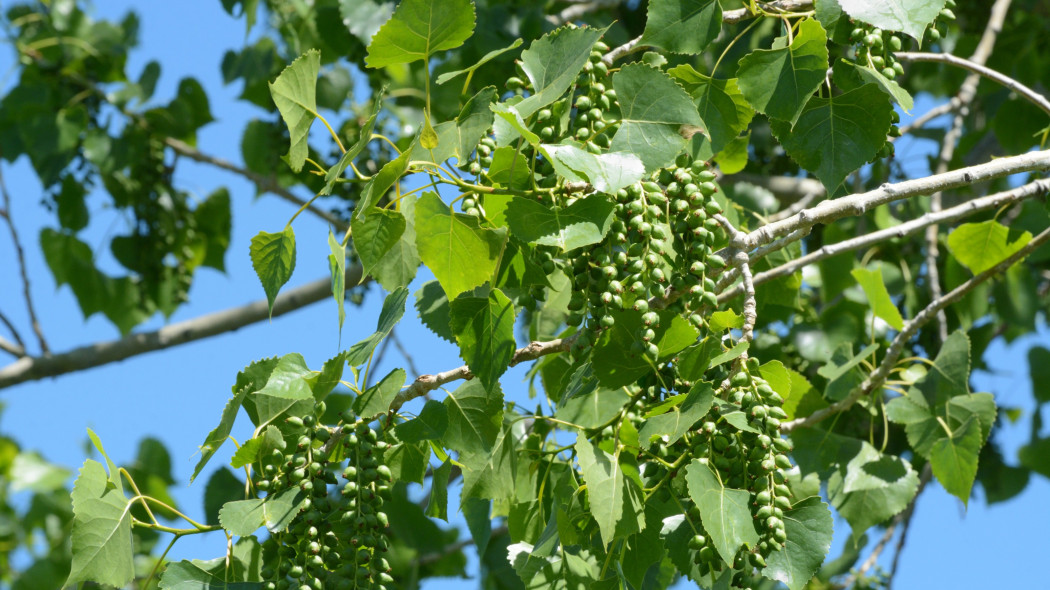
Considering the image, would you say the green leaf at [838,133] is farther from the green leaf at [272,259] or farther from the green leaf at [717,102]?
the green leaf at [272,259]

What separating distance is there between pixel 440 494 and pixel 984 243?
1195mm

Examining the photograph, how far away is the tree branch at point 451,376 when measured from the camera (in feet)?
4.25

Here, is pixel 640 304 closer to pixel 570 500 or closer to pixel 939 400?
pixel 570 500

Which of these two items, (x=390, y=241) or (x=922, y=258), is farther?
(x=922, y=258)

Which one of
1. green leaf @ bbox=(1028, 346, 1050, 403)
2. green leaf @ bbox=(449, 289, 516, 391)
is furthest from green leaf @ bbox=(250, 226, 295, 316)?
green leaf @ bbox=(1028, 346, 1050, 403)

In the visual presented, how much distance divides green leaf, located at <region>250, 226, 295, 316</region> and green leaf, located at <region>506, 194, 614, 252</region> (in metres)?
0.33

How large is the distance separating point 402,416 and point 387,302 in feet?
0.51

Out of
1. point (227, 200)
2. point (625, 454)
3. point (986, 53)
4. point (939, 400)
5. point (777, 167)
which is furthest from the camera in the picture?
point (227, 200)

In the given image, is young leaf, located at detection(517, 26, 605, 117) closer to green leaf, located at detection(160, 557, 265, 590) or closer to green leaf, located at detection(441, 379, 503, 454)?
green leaf, located at detection(441, 379, 503, 454)

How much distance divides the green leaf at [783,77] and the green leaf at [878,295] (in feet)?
1.89

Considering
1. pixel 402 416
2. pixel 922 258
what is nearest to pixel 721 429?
pixel 402 416

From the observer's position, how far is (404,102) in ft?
10.2

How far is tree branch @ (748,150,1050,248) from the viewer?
4.40 feet

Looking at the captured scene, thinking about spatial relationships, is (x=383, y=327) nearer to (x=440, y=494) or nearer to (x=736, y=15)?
(x=440, y=494)
